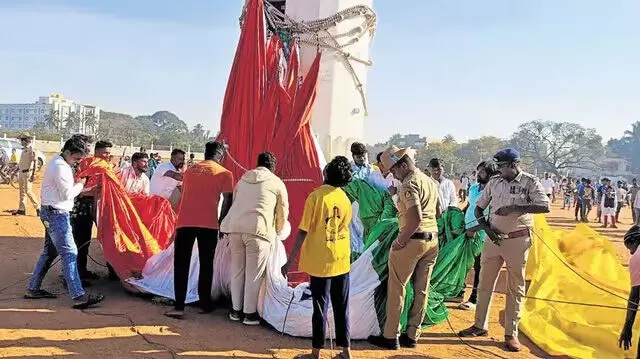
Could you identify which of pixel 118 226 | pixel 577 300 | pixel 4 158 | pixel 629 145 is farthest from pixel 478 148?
pixel 118 226

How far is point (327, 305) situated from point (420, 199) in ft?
3.84

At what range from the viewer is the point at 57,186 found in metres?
5.47

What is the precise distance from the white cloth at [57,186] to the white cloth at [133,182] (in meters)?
1.73

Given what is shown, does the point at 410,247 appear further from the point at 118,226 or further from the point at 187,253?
the point at 118,226

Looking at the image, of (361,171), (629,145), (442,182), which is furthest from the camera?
(629,145)

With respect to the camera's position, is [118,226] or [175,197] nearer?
[118,226]

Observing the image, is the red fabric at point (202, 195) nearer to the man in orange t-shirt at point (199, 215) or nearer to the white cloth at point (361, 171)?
the man in orange t-shirt at point (199, 215)

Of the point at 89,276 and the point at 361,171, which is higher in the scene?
the point at 361,171

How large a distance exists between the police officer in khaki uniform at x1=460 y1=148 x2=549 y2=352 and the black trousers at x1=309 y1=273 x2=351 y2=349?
5.20 ft

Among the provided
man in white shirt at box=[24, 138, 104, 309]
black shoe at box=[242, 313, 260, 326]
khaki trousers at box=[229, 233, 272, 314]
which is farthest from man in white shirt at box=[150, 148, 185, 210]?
black shoe at box=[242, 313, 260, 326]

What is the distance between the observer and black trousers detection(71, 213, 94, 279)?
6578 mm

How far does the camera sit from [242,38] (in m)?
7.11

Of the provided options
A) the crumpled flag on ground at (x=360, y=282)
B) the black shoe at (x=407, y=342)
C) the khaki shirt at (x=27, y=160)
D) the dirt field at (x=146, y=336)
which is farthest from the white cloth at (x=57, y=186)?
the khaki shirt at (x=27, y=160)

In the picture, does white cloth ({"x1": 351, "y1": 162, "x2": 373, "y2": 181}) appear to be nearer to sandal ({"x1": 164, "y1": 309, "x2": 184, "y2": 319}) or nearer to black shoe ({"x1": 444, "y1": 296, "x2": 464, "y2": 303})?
black shoe ({"x1": 444, "y1": 296, "x2": 464, "y2": 303})
